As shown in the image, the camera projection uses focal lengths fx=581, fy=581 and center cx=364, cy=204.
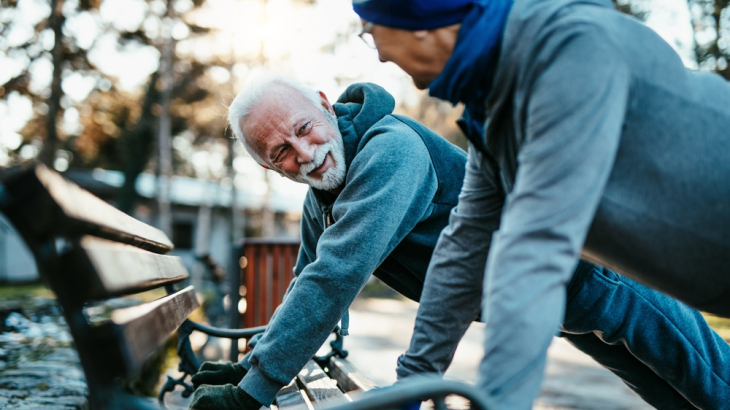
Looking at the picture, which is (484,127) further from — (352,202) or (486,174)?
(352,202)

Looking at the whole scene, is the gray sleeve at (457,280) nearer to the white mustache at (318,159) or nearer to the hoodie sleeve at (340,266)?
the hoodie sleeve at (340,266)

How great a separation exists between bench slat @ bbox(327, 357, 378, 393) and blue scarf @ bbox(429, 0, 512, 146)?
4.29 ft

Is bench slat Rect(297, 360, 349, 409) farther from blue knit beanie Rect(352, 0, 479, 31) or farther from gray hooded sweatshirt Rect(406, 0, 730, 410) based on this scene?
blue knit beanie Rect(352, 0, 479, 31)

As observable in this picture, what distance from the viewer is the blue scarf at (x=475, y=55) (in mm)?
1140

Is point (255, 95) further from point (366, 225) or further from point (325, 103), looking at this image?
point (366, 225)

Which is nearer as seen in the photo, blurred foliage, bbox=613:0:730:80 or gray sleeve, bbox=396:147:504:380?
gray sleeve, bbox=396:147:504:380

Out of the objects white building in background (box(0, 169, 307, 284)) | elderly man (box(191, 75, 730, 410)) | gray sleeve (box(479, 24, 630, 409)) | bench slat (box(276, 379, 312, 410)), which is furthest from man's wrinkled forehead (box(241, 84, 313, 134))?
white building in background (box(0, 169, 307, 284))

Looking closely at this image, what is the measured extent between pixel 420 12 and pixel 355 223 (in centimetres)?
87

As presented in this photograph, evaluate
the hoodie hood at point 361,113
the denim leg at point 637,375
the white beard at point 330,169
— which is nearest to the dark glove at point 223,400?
the white beard at point 330,169

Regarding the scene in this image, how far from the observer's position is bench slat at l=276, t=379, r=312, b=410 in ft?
6.56

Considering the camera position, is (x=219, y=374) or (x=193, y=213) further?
(x=193, y=213)

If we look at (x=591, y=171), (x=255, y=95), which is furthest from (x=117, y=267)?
(x=255, y=95)

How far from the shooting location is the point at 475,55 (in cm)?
113

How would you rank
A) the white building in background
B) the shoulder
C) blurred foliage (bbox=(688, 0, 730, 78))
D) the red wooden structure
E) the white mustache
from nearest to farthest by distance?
the shoulder < the white mustache < the red wooden structure < blurred foliage (bbox=(688, 0, 730, 78)) < the white building in background
